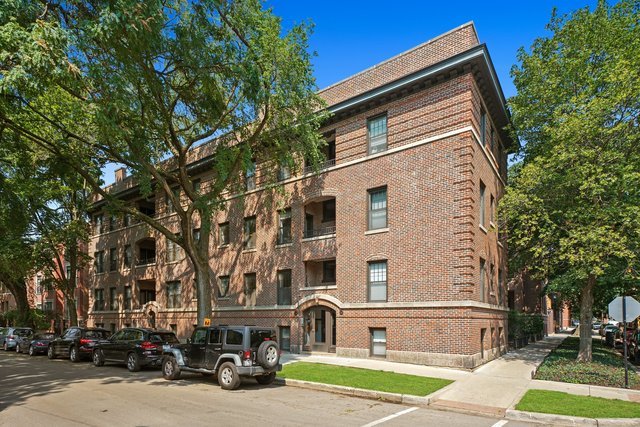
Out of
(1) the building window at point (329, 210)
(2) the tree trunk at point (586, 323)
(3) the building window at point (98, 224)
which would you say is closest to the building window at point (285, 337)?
(1) the building window at point (329, 210)

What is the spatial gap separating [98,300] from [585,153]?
122 feet

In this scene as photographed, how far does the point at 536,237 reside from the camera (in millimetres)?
20422

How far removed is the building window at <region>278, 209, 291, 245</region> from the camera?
78.7ft

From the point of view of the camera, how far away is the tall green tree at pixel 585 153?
1584cm

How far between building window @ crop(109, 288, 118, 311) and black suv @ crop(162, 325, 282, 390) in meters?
24.7

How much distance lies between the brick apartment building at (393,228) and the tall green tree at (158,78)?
9.70 ft

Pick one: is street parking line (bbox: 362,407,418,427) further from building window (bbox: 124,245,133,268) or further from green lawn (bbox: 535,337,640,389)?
building window (bbox: 124,245,133,268)

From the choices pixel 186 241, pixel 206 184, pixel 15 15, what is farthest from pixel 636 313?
pixel 206 184

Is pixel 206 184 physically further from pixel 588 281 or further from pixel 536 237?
pixel 588 281

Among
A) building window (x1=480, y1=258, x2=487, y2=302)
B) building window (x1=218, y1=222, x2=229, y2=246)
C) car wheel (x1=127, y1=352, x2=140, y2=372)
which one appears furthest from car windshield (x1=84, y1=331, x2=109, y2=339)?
building window (x1=480, y1=258, x2=487, y2=302)

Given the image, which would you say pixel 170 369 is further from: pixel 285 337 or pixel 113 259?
pixel 113 259

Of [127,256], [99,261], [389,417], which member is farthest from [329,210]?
[99,261]

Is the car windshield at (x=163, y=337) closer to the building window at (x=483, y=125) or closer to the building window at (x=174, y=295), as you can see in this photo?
the building window at (x=174, y=295)

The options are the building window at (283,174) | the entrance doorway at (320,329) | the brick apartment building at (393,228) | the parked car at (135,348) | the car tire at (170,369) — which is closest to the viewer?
the car tire at (170,369)
